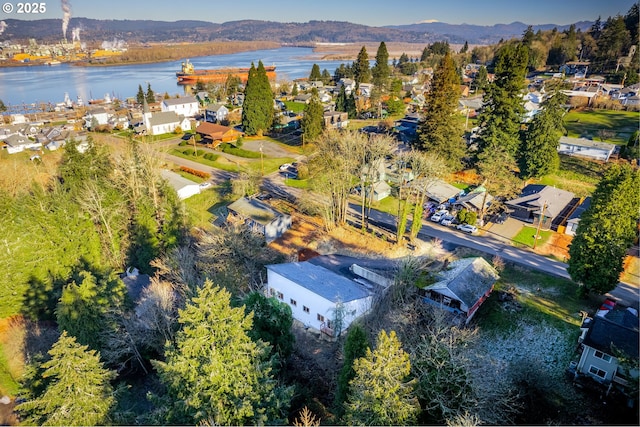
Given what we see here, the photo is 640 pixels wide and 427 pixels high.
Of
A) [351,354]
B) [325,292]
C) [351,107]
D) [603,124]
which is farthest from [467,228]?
[351,107]

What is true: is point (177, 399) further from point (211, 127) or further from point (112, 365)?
point (211, 127)

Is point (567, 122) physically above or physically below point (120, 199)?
above

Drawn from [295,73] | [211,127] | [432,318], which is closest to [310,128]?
[211,127]

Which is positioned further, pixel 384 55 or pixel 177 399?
pixel 384 55

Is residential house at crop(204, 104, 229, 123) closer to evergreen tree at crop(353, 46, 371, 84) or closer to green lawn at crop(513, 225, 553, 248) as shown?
evergreen tree at crop(353, 46, 371, 84)

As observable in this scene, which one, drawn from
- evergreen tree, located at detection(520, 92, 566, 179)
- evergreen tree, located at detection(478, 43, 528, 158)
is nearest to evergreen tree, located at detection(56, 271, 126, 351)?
evergreen tree, located at detection(478, 43, 528, 158)

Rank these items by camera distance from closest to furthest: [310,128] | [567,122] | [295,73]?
1. [310,128]
2. [567,122]
3. [295,73]
